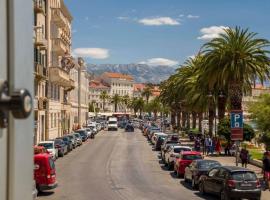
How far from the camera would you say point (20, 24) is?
7.58 ft

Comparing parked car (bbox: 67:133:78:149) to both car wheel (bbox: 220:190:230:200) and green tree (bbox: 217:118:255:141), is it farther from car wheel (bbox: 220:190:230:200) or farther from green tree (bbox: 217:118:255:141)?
car wheel (bbox: 220:190:230:200)

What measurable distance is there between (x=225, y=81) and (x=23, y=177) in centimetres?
4317

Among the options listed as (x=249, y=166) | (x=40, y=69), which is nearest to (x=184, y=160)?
(x=249, y=166)

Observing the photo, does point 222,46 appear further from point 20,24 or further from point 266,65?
point 20,24

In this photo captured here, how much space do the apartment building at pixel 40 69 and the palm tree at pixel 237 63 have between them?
1901cm

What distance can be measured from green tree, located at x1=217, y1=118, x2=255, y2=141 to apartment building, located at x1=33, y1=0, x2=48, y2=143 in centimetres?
1909

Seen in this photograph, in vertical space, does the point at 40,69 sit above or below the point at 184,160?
above

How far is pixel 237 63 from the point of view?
4372 cm

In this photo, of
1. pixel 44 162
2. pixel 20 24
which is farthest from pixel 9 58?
pixel 44 162

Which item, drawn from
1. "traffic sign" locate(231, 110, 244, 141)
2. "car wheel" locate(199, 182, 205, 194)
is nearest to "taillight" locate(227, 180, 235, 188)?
"car wheel" locate(199, 182, 205, 194)

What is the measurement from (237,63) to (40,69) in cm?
2176

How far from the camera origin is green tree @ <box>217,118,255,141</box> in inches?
1839

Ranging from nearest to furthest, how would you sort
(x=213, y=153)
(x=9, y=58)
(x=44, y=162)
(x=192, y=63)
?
(x=9, y=58)
(x=44, y=162)
(x=213, y=153)
(x=192, y=63)

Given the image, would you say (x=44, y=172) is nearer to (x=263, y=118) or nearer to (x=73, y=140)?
(x=263, y=118)
